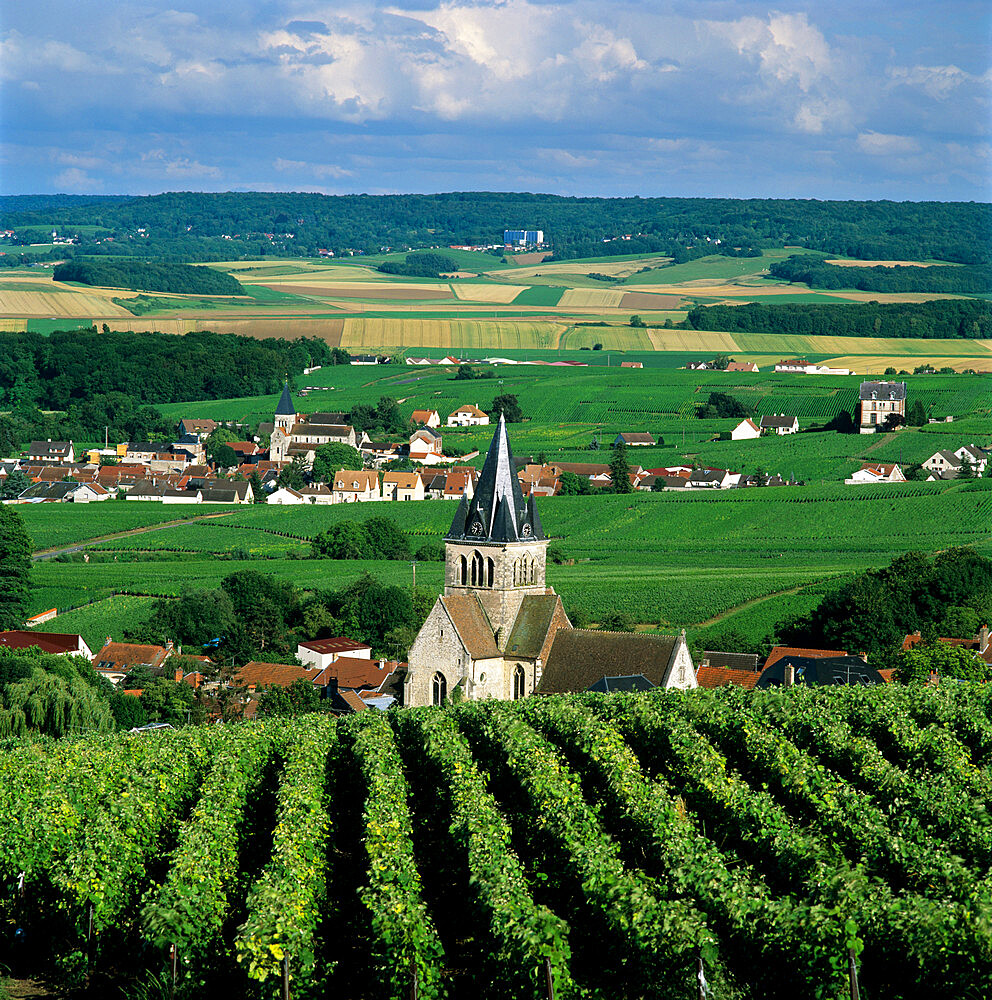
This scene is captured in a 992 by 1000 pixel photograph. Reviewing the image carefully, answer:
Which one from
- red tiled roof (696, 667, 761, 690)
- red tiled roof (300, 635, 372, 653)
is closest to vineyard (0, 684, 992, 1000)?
red tiled roof (696, 667, 761, 690)

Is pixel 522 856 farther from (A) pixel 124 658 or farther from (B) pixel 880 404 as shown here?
(B) pixel 880 404

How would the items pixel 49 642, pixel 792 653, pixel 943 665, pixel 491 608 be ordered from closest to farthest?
1. pixel 491 608
2. pixel 943 665
3. pixel 792 653
4. pixel 49 642

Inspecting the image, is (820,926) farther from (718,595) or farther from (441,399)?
(441,399)

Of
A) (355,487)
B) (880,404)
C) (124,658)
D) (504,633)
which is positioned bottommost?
(355,487)

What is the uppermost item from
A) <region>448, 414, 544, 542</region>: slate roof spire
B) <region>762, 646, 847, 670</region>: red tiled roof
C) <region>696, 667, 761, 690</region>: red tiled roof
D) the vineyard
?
<region>448, 414, 544, 542</region>: slate roof spire

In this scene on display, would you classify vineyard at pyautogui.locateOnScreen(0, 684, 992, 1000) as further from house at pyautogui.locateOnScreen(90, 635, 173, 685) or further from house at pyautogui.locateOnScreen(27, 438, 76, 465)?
house at pyautogui.locateOnScreen(27, 438, 76, 465)

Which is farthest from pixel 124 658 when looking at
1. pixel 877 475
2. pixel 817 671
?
pixel 877 475

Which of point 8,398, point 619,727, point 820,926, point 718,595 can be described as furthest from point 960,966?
point 8,398
